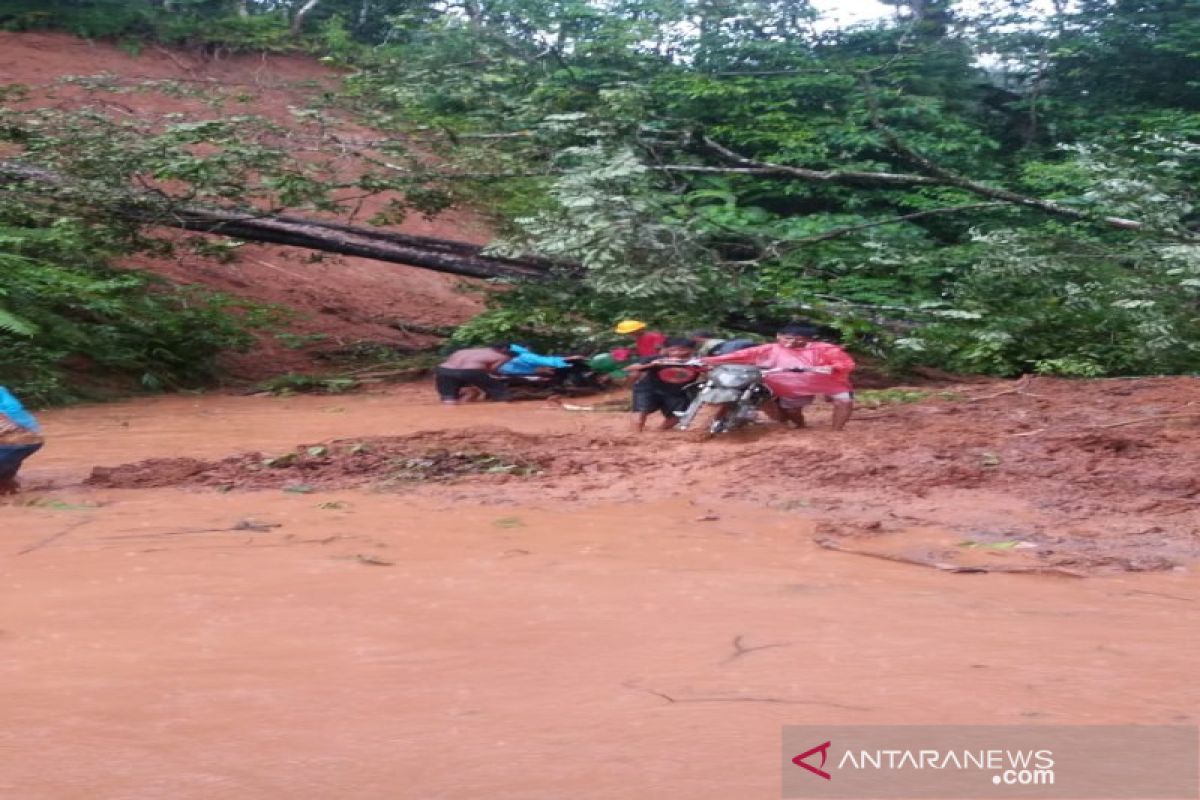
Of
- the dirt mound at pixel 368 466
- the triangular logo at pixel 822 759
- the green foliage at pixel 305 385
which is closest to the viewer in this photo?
the triangular logo at pixel 822 759

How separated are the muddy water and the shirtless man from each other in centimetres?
668

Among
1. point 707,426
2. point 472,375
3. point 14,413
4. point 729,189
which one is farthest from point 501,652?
point 729,189

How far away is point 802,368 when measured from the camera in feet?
32.2

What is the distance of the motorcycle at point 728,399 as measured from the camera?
9.51 metres

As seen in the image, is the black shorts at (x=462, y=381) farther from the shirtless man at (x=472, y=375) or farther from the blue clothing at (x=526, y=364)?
the blue clothing at (x=526, y=364)

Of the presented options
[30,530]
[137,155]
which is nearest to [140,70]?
[137,155]

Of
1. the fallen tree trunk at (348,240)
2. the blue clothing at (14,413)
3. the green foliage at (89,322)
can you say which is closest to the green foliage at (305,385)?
the green foliage at (89,322)

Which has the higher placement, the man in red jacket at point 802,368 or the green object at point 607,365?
the man in red jacket at point 802,368

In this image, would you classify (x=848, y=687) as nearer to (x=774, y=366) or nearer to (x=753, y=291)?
(x=774, y=366)

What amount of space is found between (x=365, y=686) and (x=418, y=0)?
2472 centimetres

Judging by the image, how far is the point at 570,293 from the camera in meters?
15.1

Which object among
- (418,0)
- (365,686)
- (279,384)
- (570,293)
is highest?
(418,0)

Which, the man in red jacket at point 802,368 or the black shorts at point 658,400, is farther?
the black shorts at point 658,400

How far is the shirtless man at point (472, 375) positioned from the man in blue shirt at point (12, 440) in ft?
20.0
